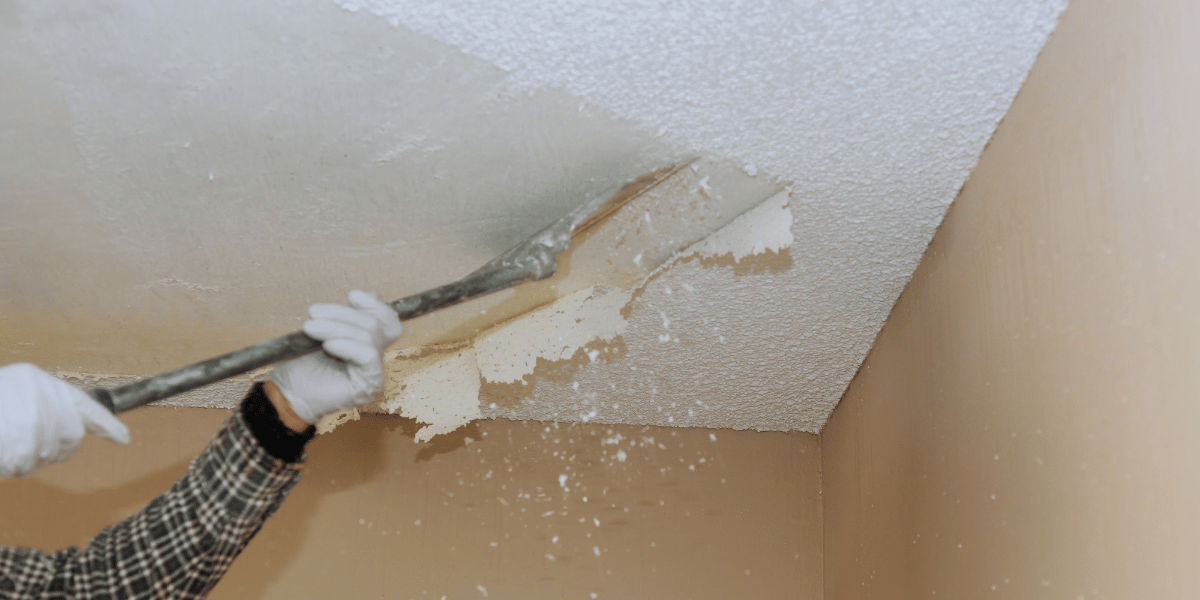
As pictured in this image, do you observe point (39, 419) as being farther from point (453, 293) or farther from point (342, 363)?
point (453, 293)

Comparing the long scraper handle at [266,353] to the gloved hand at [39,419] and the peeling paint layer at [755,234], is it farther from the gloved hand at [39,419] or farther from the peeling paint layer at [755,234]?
the peeling paint layer at [755,234]

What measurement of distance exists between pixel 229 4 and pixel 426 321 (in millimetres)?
929

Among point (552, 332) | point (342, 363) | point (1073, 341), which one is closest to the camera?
point (1073, 341)

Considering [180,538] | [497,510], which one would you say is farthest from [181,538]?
[497,510]

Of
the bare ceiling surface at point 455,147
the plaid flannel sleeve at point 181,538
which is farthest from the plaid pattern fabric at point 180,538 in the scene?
the bare ceiling surface at point 455,147

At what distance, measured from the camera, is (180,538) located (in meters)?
1.35

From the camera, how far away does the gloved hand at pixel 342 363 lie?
1.36 meters

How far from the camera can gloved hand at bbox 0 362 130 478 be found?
3.75ft

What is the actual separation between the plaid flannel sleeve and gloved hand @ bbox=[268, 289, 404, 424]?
0.09 m

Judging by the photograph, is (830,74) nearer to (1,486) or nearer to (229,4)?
(229,4)

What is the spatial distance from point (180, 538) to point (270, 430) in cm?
22

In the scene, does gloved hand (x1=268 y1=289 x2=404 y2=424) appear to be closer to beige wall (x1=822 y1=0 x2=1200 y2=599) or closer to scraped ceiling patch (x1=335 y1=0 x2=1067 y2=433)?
scraped ceiling patch (x1=335 y1=0 x2=1067 y2=433)

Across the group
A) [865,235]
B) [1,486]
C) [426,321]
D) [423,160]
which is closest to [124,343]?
[1,486]

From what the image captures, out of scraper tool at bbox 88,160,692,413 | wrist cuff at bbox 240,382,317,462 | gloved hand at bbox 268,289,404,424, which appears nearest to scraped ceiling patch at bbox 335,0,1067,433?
scraper tool at bbox 88,160,692,413
